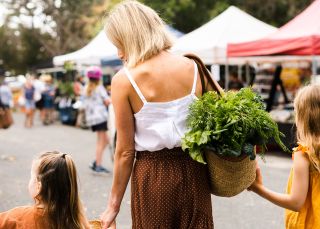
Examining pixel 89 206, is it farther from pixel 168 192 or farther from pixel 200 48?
pixel 200 48

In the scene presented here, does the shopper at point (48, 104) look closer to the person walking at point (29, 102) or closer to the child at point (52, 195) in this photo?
the person walking at point (29, 102)

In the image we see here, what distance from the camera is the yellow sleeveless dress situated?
2.61 meters

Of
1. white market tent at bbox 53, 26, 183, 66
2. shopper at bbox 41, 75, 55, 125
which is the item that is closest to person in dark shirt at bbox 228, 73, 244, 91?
white market tent at bbox 53, 26, 183, 66

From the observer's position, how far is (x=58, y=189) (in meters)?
2.66

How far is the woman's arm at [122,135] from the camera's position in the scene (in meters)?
2.46

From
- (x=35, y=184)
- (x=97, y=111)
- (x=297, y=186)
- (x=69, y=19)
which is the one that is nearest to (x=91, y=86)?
(x=97, y=111)

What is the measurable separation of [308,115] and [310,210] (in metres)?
0.49

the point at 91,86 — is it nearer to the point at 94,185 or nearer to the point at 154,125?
the point at 94,185

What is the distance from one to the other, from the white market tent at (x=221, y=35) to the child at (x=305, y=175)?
896 cm

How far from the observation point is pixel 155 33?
253 centimetres

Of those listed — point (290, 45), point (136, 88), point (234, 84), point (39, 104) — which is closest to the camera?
point (136, 88)

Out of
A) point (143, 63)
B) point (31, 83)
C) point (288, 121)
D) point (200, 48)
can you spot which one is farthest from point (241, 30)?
point (143, 63)

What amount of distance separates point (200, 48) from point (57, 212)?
9477mm

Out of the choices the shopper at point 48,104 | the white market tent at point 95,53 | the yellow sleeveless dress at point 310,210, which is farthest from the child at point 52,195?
the shopper at point 48,104
